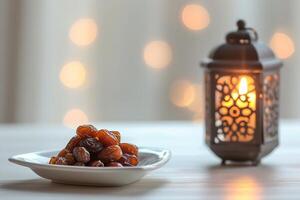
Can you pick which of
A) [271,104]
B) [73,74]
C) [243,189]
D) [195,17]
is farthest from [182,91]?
[243,189]

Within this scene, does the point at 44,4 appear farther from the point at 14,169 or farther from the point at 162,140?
the point at 14,169

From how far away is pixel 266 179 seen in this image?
125 cm

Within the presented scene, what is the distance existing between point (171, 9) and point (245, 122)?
3.91 feet

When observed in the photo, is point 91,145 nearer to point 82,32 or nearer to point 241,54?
point 241,54

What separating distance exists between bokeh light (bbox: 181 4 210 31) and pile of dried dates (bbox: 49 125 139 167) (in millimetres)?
1379

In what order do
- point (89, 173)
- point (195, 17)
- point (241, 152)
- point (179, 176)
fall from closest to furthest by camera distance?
point (89, 173), point (179, 176), point (241, 152), point (195, 17)

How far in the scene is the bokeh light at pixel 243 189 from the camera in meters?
1.10

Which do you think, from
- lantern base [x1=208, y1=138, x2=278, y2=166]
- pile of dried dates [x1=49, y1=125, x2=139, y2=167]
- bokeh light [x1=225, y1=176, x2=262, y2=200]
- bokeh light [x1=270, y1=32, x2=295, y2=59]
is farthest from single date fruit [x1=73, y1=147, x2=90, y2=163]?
bokeh light [x1=270, y1=32, x2=295, y2=59]

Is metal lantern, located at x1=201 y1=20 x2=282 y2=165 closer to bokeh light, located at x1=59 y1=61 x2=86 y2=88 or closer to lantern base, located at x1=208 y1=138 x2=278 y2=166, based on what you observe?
lantern base, located at x1=208 y1=138 x2=278 y2=166

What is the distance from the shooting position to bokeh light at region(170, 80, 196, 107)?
2.56 m

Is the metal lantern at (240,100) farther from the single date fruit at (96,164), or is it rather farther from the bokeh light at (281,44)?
the bokeh light at (281,44)

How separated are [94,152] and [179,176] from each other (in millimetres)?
178

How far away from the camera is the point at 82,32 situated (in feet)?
8.30

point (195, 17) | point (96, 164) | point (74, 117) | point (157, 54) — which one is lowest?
point (74, 117)
